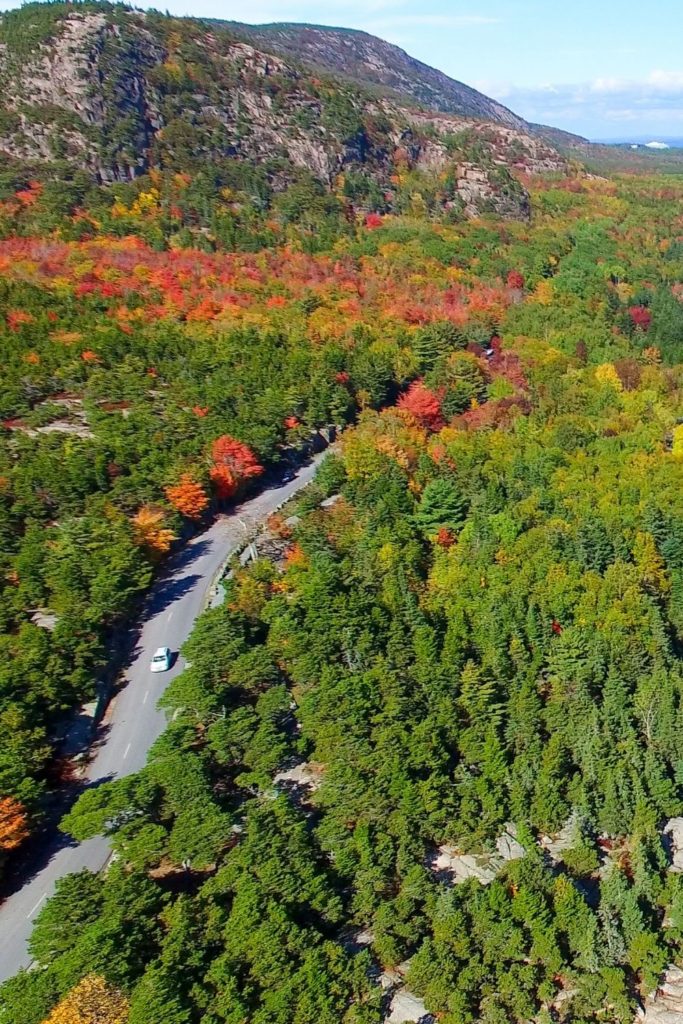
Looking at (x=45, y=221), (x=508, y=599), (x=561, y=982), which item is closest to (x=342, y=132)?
(x=45, y=221)

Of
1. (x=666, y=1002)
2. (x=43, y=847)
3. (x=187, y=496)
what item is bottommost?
(x=666, y=1002)

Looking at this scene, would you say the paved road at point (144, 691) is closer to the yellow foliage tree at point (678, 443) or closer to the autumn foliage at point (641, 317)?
the yellow foliage tree at point (678, 443)

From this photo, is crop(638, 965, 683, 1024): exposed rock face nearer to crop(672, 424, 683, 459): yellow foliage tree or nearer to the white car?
the white car

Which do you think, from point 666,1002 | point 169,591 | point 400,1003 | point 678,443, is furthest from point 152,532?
point 678,443

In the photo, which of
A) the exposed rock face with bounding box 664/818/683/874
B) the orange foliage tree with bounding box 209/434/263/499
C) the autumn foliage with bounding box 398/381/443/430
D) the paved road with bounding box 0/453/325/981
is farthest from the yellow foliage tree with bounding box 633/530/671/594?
the orange foliage tree with bounding box 209/434/263/499

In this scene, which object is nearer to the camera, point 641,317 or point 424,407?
point 424,407

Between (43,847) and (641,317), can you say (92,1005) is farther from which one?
(641,317)
